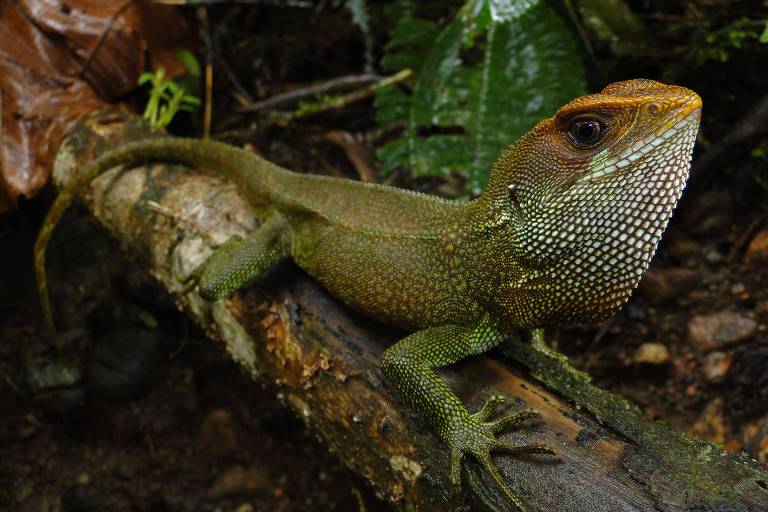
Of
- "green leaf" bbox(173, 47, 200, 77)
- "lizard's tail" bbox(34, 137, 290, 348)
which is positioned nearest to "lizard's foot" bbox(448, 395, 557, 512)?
"lizard's tail" bbox(34, 137, 290, 348)

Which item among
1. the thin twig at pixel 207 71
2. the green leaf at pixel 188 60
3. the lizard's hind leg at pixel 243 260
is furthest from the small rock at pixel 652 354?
the green leaf at pixel 188 60

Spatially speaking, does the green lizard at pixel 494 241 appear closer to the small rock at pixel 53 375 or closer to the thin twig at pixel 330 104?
the thin twig at pixel 330 104

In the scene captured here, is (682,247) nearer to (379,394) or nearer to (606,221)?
(606,221)

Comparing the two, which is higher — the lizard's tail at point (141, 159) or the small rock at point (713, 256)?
the small rock at point (713, 256)

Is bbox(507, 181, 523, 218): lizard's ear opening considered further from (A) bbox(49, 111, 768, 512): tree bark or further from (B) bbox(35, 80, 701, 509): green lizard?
(A) bbox(49, 111, 768, 512): tree bark

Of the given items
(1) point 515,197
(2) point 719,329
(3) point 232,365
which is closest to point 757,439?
(2) point 719,329
